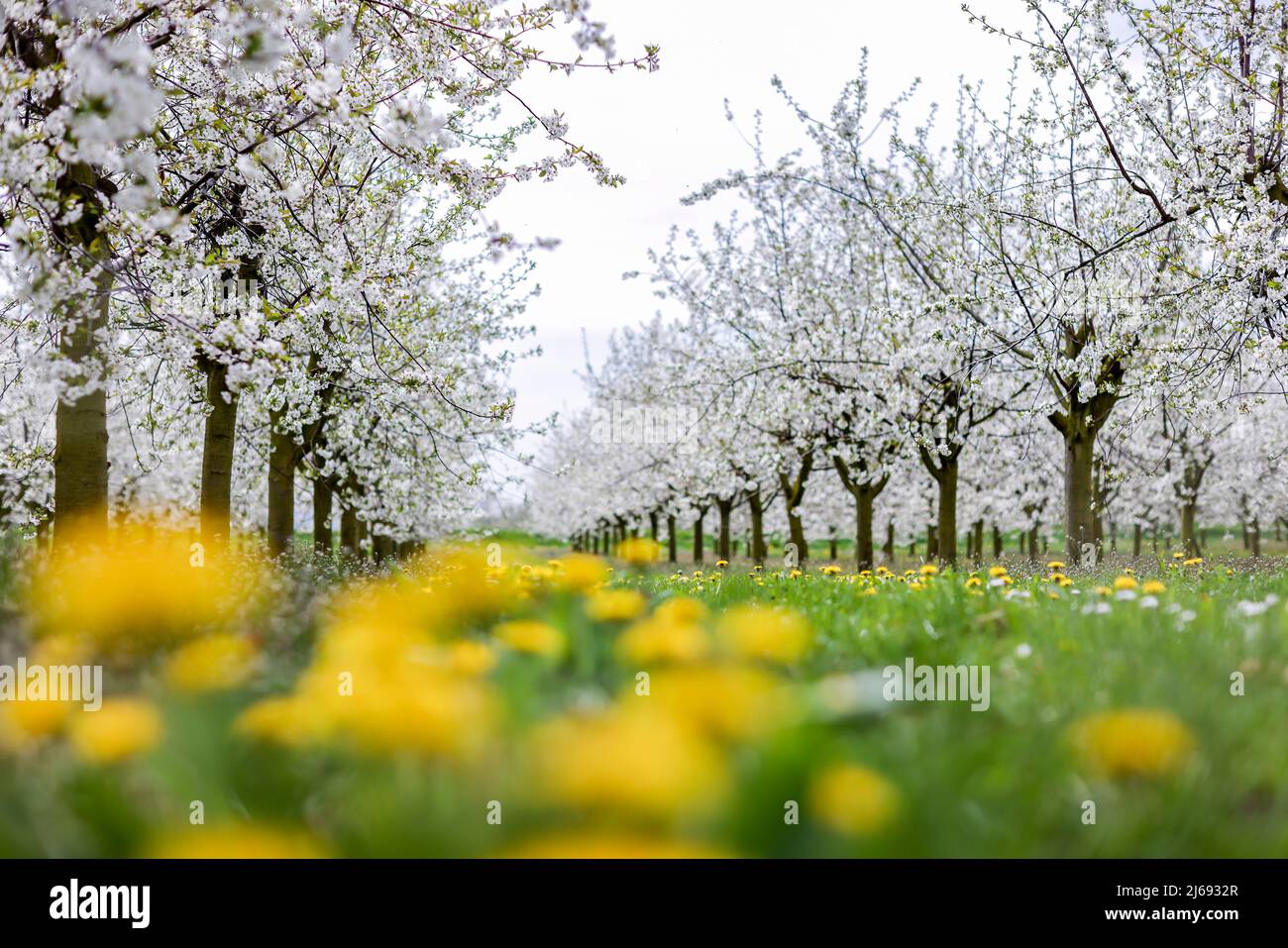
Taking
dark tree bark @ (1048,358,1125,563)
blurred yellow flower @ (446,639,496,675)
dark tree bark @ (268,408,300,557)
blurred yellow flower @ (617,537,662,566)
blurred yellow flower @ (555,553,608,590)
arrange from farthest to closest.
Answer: dark tree bark @ (1048,358,1125,563), dark tree bark @ (268,408,300,557), blurred yellow flower @ (617,537,662,566), blurred yellow flower @ (555,553,608,590), blurred yellow flower @ (446,639,496,675)

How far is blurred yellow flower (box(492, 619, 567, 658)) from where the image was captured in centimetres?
229

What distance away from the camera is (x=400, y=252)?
1010 centimetres

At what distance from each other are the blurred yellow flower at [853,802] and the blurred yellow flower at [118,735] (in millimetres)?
1182

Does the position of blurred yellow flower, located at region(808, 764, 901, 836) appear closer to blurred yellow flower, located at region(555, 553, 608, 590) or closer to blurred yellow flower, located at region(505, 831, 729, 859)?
blurred yellow flower, located at region(505, 831, 729, 859)

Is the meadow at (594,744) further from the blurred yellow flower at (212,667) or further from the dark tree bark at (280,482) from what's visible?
the dark tree bark at (280,482)

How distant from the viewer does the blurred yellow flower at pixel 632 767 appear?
1.20m

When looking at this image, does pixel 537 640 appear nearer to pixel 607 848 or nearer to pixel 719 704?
pixel 719 704

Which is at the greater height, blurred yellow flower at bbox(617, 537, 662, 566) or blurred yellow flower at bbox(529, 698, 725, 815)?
blurred yellow flower at bbox(617, 537, 662, 566)

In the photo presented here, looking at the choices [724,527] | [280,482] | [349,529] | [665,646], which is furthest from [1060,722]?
[724,527]

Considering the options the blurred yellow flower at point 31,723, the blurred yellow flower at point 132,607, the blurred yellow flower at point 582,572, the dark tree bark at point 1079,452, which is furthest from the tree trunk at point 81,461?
the dark tree bark at point 1079,452

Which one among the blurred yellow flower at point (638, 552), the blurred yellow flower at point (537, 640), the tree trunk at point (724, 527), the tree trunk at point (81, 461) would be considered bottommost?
the tree trunk at point (724, 527)

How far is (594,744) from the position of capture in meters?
1.28

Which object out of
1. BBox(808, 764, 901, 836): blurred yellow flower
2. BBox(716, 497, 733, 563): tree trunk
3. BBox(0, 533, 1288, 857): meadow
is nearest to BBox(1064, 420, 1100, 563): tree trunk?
BBox(0, 533, 1288, 857): meadow
